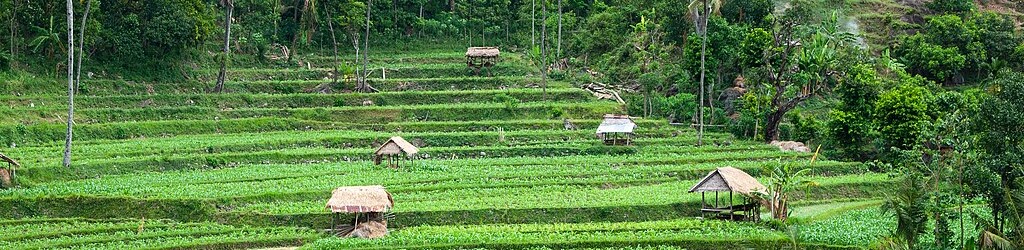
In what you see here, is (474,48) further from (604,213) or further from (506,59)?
(604,213)

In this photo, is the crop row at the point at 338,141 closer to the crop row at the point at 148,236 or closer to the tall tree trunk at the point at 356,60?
the tall tree trunk at the point at 356,60

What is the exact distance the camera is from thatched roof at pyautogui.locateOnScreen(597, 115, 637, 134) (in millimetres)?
43938

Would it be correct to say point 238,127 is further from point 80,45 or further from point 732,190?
point 732,190

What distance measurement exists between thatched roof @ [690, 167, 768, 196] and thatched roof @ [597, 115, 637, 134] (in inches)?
426

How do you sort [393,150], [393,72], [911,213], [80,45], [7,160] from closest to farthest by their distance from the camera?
[911,213] → [7,160] → [393,150] → [80,45] → [393,72]

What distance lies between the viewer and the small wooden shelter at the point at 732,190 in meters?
32.5

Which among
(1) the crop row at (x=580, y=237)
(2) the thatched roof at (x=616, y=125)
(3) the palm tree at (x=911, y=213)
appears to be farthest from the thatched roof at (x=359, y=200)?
(2) the thatched roof at (x=616, y=125)

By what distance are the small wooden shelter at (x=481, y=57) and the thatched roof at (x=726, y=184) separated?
74.2 feet

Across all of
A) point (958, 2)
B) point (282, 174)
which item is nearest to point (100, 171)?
point (282, 174)

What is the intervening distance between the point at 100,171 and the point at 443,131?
1301 centimetres

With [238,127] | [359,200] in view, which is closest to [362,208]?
[359,200]

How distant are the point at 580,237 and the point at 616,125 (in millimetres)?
14149

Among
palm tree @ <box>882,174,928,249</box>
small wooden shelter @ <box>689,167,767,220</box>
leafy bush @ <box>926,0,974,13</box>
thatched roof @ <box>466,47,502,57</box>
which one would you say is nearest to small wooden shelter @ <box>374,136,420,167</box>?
small wooden shelter @ <box>689,167,767,220</box>

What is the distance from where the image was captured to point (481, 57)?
54.8 m
